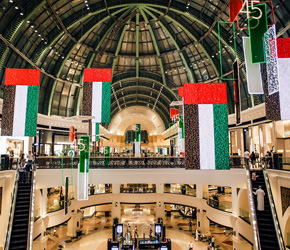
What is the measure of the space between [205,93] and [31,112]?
8.02 meters

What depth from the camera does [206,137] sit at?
10.3 metres

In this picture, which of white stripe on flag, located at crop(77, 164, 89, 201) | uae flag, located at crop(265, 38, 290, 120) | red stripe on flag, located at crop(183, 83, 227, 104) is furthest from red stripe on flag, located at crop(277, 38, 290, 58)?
white stripe on flag, located at crop(77, 164, 89, 201)

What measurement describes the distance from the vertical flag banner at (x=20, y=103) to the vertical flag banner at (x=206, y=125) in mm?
7162

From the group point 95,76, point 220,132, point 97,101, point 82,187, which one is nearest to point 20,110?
point 97,101

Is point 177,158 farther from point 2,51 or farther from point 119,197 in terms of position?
point 2,51

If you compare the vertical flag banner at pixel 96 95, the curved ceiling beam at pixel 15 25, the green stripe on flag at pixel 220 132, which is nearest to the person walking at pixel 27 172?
the vertical flag banner at pixel 96 95

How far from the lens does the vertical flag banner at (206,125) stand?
9984mm

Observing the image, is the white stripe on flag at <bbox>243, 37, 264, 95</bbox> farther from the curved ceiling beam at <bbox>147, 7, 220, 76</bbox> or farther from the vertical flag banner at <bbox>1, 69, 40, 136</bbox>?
the curved ceiling beam at <bbox>147, 7, 220, 76</bbox>

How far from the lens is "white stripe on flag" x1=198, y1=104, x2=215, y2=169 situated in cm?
1005

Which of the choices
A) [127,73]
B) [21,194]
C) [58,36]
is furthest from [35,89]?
[127,73]

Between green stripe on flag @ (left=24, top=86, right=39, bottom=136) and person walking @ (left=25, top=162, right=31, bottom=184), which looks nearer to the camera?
green stripe on flag @ (left=24, top=86, right=39, bottom=136)

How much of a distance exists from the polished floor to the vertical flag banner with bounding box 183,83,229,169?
1285 cm

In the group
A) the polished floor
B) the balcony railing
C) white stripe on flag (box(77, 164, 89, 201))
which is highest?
the balcony railing

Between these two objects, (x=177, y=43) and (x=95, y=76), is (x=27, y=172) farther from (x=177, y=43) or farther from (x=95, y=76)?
(x=177, y=43)
